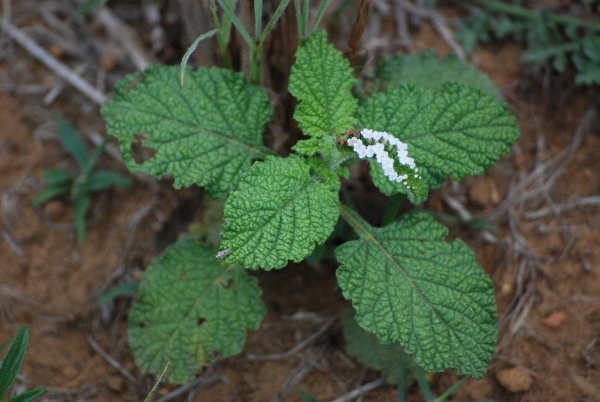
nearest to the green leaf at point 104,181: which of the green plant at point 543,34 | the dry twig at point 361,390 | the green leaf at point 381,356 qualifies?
the green leaf at point 381,356

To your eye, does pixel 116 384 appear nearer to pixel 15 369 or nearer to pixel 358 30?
pixel 15 369

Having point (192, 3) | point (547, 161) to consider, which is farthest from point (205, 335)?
point (547, 161)

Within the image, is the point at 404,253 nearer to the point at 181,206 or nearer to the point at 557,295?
the point at 557,295

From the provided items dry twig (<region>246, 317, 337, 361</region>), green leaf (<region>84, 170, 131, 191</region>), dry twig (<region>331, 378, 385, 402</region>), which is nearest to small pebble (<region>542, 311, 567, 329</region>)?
dry twig (<region>331, 378, 385, 402</region>)

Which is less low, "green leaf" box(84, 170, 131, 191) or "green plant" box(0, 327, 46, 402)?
"green leaf" box(84, 170, 131, 191)

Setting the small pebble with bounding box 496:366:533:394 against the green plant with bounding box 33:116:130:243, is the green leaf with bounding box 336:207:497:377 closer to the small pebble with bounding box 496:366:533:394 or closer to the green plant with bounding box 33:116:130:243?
the small pebble with bounding box 496:366:533:394

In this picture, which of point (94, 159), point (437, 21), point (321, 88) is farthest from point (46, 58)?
point (437, 21)

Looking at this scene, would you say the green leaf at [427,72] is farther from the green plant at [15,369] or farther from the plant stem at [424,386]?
the green plant at [15,369]
